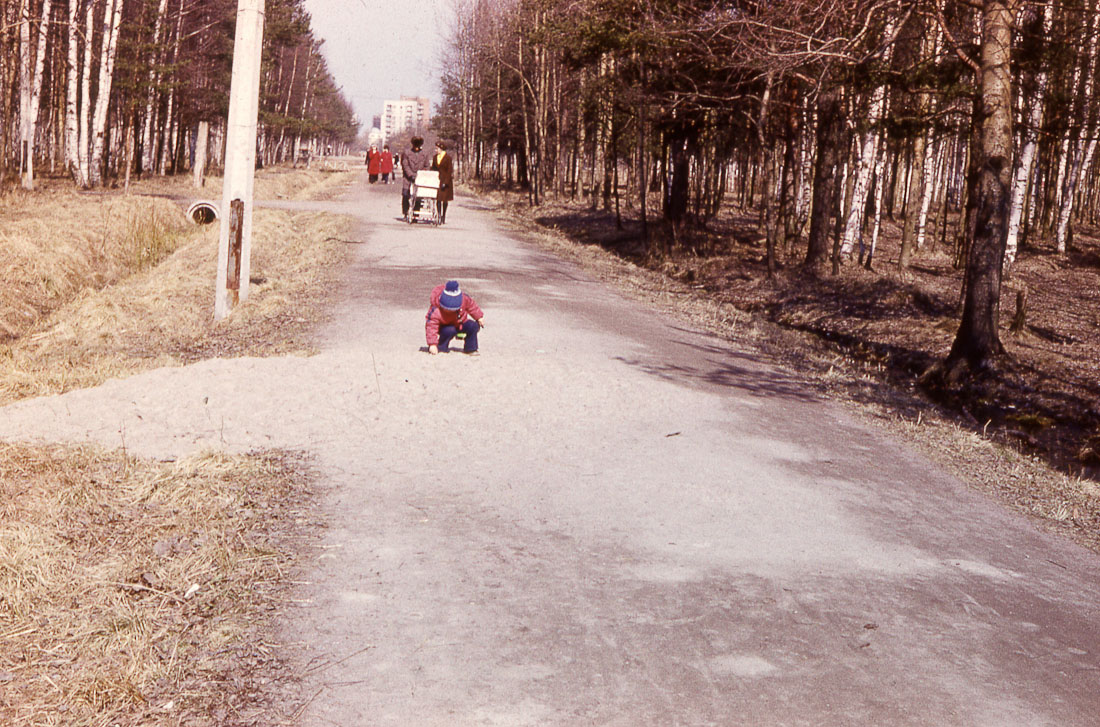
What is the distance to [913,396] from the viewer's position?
466 inches

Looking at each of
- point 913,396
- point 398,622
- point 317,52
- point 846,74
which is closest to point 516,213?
point 846,74

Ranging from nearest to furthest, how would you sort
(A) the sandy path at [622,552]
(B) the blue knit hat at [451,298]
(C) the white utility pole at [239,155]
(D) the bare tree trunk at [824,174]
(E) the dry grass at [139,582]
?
1. (E) the dry grass at [139,582]
2. (A) the sandy path at [622,552]
3. (B) the blue knit hat at [451,298]
4. (C) the white utility pole at [239,155]
5. (D) the bare tree trunk at [824,174]

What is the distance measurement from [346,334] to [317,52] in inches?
2997

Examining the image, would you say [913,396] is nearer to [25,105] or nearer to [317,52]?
[25,105]

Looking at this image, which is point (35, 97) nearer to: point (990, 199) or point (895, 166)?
point (895, 166)

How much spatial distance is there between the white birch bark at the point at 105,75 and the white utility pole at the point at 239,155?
22512 mm

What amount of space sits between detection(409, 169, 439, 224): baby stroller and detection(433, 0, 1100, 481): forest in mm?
4681

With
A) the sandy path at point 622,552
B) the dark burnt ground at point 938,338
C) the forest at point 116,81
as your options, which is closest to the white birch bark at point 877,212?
the dark burnt ground at point 938,338

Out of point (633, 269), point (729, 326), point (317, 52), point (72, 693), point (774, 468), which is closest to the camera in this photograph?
point (72, 693)

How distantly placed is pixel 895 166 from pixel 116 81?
27546 mm

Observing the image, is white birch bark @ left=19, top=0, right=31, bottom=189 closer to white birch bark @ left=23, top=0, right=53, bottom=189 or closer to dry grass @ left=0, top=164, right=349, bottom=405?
white birch bark @ left=23, top=0, right=53, bottom=189

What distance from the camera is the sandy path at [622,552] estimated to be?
3697 millimetres

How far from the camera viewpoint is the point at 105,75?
31609 mm

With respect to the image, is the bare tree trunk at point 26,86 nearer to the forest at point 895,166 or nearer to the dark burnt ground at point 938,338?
the forest at point 895,166
